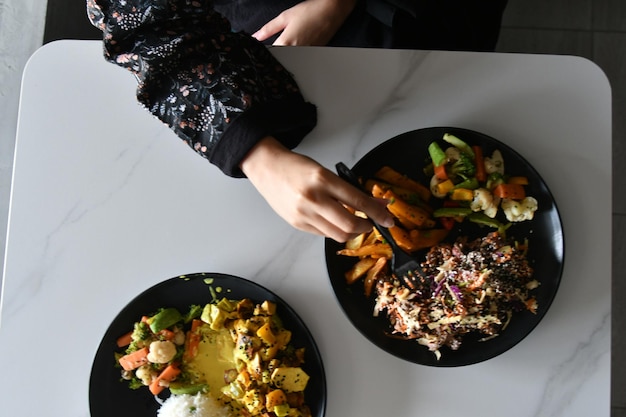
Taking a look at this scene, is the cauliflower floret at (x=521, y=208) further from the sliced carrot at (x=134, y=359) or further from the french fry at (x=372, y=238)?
the sliced carrot at (x=134, y=359)

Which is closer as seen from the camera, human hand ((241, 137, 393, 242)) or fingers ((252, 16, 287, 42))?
human hand ((241, 137, 393, 242))

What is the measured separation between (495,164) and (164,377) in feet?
2.25

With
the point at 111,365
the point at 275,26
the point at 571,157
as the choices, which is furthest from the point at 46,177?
the point at 571,157

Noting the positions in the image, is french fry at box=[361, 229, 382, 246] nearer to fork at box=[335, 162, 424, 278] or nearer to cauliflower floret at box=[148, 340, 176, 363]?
fork at box=[335, 162, 424, 278]

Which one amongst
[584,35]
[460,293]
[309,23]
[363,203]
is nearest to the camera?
[363,203]

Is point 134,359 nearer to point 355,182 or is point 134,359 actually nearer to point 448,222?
point 355,182

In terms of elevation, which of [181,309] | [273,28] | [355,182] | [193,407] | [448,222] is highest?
[273,28]

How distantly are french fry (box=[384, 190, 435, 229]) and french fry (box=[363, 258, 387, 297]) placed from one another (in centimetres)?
8

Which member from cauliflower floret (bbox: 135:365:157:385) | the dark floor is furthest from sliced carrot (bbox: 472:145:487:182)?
the dark floor

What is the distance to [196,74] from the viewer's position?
3.08 feet

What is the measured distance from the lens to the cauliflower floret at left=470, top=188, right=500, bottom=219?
3.19 feet

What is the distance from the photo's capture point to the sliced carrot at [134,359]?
0.99 metres

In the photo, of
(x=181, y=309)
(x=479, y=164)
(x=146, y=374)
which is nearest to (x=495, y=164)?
(x=479, y=164)

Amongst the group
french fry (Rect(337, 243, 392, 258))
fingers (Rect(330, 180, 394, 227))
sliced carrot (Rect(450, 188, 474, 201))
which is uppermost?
fingers (Rect(330, 180, 394, 227))
